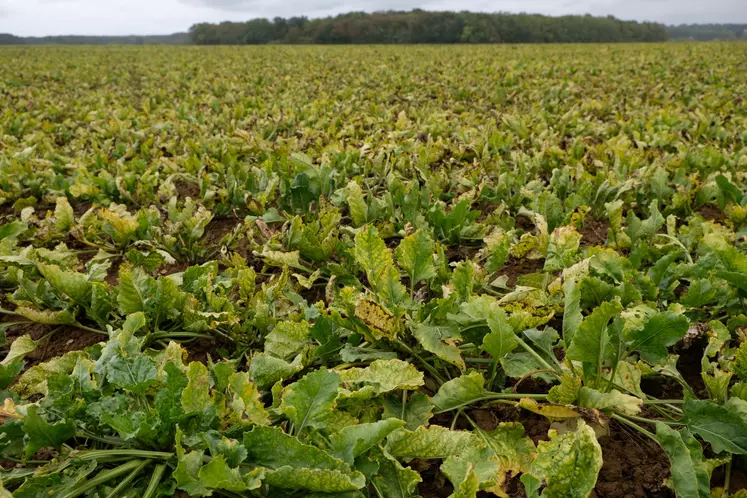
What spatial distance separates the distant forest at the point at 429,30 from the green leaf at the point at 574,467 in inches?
2048

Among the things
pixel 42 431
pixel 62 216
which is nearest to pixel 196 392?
pixel 42 431

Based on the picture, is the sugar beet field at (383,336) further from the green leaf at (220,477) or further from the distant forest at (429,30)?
the distant forest at (429,30)

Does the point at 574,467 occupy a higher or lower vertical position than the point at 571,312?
lower

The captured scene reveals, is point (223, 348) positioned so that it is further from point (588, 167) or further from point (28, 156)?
point (28, 156)

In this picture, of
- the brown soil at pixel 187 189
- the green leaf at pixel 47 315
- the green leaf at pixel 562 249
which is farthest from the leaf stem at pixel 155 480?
the brown soil at pixel 187 189

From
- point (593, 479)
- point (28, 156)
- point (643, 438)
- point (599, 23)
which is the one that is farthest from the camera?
point (599, 23)

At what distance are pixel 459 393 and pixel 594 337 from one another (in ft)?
1.33

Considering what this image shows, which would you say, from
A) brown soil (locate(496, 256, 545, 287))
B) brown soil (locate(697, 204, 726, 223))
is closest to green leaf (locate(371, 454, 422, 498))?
brown soil (locate(496, 256, 545, 287))

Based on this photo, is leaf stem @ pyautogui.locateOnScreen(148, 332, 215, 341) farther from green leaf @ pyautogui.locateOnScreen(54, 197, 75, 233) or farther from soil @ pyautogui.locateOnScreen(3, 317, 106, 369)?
green leaf @ pyautogui.locateOnScreen(54, 197, 75, 233)

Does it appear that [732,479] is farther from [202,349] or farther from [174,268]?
[174,268]

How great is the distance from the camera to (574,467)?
1.19 m

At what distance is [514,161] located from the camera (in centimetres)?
368

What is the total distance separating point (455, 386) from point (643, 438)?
21.6 inches

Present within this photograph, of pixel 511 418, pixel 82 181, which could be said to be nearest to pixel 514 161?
pixel 511 418
